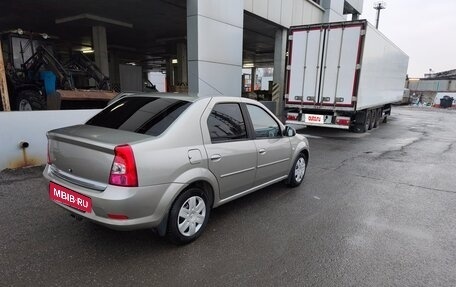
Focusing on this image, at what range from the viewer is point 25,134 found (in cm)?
561

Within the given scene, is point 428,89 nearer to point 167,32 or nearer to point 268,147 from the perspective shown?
point 167,32

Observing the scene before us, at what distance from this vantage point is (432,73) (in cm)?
7400

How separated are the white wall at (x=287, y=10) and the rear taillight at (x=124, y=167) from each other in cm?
1045

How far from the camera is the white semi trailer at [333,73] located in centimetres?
992

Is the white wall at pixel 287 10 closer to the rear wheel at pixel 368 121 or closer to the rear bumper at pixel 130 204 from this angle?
the rear wheel at pixel 368 121

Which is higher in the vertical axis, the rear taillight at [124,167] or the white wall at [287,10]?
the white wall at [287,10]

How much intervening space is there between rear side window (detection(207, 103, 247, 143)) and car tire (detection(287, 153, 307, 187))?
1.55 m

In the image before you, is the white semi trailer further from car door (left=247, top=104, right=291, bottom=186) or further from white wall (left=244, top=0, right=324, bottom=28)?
car door (left=247, top=104, right=291, bottom=186)

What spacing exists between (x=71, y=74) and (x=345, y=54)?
8.77m

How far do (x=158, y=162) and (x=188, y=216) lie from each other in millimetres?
755

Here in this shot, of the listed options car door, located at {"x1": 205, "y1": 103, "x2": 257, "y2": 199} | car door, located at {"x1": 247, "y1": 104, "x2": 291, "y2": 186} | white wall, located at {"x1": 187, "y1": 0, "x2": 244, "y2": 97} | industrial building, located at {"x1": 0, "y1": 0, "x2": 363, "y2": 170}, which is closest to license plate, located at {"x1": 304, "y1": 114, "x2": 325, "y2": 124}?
industrial building, located at {"x1": 0, "y1": 0, "x2": 363, "y2": 170}

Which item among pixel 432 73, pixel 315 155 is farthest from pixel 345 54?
pixel 432 73

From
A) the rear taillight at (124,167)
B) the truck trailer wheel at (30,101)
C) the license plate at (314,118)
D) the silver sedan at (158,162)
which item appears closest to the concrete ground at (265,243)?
the silver sedan at (158,162)

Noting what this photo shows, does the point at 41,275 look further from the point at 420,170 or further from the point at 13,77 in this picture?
the point at 13,77
